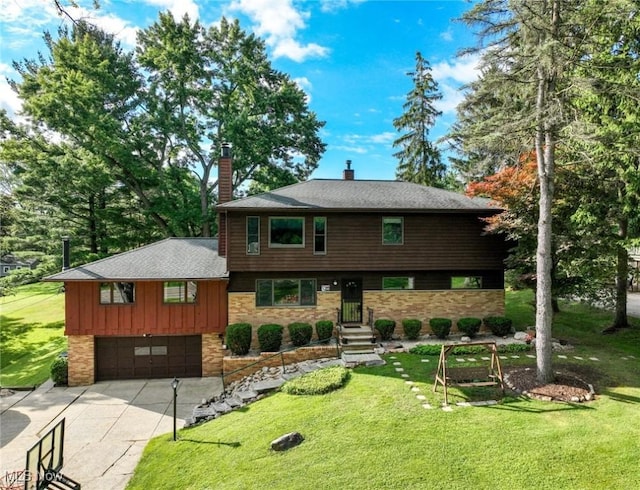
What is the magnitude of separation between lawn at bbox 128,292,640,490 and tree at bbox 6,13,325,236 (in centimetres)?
1739

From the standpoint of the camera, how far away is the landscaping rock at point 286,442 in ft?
25.0

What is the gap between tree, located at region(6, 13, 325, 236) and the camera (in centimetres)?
2158

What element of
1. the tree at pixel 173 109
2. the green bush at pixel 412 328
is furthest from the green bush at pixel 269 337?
the tree at pixel 173 109

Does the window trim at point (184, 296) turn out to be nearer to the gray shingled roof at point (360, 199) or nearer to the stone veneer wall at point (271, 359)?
the stone veneer wall at point (271, 359)

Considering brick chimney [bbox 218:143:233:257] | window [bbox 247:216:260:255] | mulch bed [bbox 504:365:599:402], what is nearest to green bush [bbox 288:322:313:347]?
window [bbox 247:216:260:255]

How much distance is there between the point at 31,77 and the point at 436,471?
29.5m

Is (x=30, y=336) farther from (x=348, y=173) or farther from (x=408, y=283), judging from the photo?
(x=408, y=283)

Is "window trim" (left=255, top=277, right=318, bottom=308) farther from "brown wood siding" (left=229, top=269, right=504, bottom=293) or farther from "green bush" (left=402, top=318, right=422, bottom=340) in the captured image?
"green bush" (left=402, top=318, right=422, bottom=340)

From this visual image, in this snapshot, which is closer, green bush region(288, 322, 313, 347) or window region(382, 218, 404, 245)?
green bush region(288, 322, 313, 347)

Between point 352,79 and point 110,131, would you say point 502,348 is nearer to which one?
point 352,79

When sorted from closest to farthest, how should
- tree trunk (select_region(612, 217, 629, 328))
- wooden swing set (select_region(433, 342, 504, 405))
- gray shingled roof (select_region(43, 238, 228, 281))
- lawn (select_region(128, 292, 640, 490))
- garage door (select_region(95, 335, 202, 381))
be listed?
Result: lawn (select_region(128, 292, 640, 490)) < wooden swing set (select_region(433, 342, 504, 405)) < tree trunk (select_region(612, 217, 629, 328)) < gray shingled roof (select_region(43, 238, 228, 281)) < garage door (select_region(95, 335, 202, 381))

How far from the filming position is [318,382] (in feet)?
35.7

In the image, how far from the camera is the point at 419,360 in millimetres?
12414

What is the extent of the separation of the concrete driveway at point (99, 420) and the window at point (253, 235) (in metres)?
5.36
